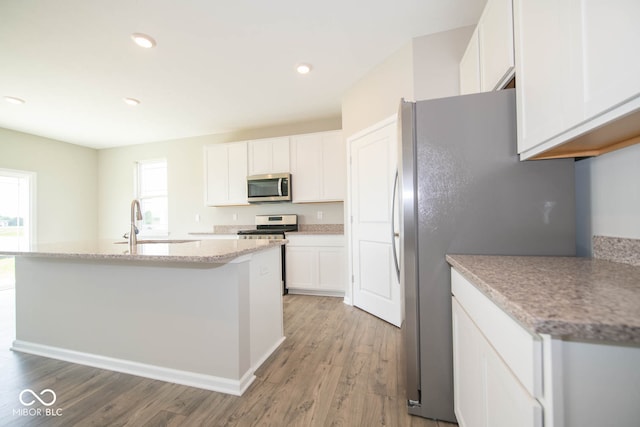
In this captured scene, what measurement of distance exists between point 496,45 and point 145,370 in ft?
9.85

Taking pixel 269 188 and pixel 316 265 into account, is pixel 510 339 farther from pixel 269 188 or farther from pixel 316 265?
pixel 269 188

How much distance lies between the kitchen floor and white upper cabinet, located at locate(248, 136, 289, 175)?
260 cm

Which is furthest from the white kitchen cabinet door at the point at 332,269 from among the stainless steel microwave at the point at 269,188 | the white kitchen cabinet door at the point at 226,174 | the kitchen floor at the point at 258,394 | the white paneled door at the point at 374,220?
the white kitchen cabinet door at the point at 226,174

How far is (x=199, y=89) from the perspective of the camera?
3014mm

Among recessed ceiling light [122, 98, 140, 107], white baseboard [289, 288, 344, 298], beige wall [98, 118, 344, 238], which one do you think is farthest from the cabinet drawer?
recessed ceiling light [122, 98, 140, 107]

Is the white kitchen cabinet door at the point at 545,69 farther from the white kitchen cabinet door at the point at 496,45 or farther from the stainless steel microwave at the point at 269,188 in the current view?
the stainless steel microwave at the point at 269,188

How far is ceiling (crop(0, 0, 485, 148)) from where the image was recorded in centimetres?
187

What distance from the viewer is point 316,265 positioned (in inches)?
137

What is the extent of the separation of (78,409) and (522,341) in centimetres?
220

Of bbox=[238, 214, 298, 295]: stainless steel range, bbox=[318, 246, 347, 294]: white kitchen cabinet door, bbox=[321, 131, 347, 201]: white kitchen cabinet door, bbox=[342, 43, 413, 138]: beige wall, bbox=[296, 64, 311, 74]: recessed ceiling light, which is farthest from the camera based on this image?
bbox=[238, 214, 298, 295]: stainless steel range

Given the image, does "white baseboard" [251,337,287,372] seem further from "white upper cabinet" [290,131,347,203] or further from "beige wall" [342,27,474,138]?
"beige wall" [342,27,474,138]

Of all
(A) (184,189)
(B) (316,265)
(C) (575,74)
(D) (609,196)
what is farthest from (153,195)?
(D) (609,196)

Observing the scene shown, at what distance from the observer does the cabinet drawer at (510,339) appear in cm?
56

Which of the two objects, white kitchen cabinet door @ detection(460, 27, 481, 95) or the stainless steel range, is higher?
white kitchen cabinet door @ detection(460, 27, 481, 95)
